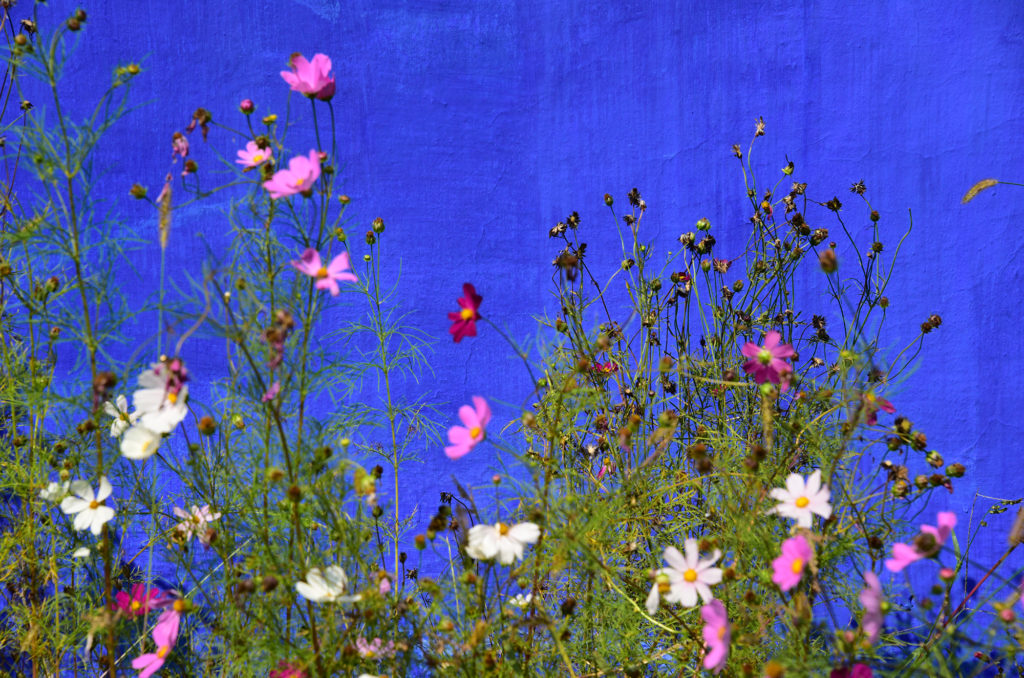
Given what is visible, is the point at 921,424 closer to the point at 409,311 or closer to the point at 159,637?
the point at 409,311

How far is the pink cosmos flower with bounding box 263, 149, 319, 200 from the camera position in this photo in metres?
1.04

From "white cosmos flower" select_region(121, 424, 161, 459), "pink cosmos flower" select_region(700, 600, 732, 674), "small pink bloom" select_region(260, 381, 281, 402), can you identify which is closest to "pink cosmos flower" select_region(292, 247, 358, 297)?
"small pink bloom" select_region(260, 381, 281, 402)

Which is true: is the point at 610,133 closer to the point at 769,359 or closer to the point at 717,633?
the point at 769,359

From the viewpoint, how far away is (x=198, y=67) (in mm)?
2023

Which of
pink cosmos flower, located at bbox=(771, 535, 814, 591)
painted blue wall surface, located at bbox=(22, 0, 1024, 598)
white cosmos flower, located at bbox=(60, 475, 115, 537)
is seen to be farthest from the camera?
painted blue wall surface, located at bbox=(22, 0, 1024, 598)

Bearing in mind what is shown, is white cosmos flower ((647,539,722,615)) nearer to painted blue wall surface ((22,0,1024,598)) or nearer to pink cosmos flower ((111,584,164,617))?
pink cosmos flower ((111,584,164,617))

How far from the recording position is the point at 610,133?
2.06 m

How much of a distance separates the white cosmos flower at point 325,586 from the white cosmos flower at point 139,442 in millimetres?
276

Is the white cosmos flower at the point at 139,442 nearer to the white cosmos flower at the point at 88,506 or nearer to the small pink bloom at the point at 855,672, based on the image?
the white cosmos flower at the point at 88,506

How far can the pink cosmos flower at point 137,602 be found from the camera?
50.2 inches

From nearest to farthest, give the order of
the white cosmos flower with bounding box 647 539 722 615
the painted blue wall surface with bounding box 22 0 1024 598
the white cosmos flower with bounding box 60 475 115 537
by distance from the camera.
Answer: the white cosmos flower with bounding box 647 539 722 615, the white cosmos flower with bounding box 60 475 115 537, the painted blue wall surface with bounding box 22 0 1024 598

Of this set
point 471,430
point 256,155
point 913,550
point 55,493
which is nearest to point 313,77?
point 256,155

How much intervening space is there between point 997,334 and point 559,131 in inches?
47.8

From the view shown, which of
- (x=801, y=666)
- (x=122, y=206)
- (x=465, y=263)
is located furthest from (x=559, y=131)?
(x=801, y=666)
